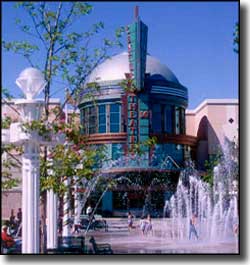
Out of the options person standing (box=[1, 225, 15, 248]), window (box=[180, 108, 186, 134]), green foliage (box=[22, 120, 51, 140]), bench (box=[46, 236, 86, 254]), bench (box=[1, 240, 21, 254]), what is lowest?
bench (box=[46, 236, 86, 254])

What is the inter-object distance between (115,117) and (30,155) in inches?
400

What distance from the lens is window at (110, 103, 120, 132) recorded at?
44.4 ft

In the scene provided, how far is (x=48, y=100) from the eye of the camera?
416 centimetres

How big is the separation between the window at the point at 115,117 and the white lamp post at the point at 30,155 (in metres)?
9.64

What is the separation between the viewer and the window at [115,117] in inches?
533

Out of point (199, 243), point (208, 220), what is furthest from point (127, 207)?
point (199, 243)

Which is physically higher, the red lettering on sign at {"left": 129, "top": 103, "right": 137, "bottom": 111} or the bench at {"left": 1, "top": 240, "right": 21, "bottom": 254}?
the red lettering on sign at {"left": 129, "top": 103, "right": 137, "bottom": 111}

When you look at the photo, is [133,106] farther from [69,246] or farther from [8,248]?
[8,248]

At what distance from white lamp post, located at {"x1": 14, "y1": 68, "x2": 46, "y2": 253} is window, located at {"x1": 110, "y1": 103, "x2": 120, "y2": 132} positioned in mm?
9638

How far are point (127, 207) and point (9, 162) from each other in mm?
8404

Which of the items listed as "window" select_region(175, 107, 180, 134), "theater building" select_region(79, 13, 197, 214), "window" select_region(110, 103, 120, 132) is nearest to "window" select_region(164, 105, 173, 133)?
"theater building" select_region(79, 13, 197, 214)

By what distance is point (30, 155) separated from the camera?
3770 mm

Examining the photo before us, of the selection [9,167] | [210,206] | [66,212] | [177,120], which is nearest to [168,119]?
[177,120]

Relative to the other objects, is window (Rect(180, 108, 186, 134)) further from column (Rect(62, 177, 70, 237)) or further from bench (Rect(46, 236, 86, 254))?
bench (Rect(46, 236, 86, 254))
